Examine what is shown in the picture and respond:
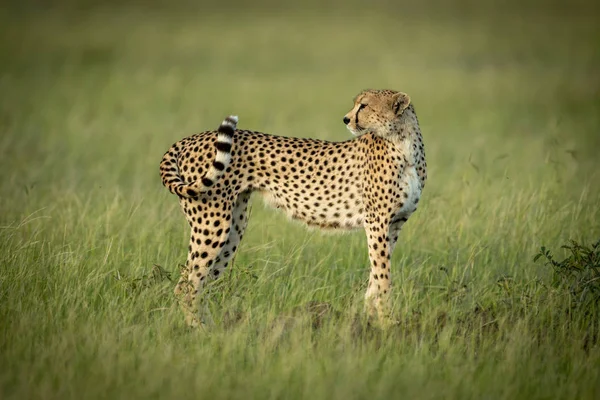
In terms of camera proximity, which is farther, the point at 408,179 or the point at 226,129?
the point at 408,179

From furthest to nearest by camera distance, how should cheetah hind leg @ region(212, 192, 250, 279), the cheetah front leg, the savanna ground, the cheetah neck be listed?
cheetah hind leg @ region(212, 192, 250, 279) < the cheetah neck < the cheetah front leg < the savanna ground

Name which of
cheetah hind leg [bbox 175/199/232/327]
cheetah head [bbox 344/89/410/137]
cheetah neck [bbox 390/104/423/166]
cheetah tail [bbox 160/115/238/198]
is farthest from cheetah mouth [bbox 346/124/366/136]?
cheetah hind leg [bbox 175/199/232/327]

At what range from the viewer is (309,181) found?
18.8 ft

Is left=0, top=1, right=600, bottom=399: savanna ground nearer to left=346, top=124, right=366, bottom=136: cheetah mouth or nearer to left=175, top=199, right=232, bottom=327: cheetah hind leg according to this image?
left=175, top=199, right=232, bottom=327: cheetah hind leg

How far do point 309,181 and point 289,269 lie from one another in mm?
745

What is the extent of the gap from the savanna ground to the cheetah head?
874mm

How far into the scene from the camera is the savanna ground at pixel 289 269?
4.50 metres

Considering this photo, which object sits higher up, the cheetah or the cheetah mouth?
the cheetah mouth

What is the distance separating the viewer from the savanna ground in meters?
4.50

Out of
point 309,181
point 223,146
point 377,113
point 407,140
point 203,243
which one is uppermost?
point 377,113

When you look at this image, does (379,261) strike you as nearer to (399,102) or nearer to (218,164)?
(399,102)

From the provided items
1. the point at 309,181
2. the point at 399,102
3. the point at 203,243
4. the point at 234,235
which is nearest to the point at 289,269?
the point at 234,235

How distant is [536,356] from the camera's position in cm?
481

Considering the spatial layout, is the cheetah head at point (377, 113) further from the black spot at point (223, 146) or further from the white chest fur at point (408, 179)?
the black spot at point (223, 146)
